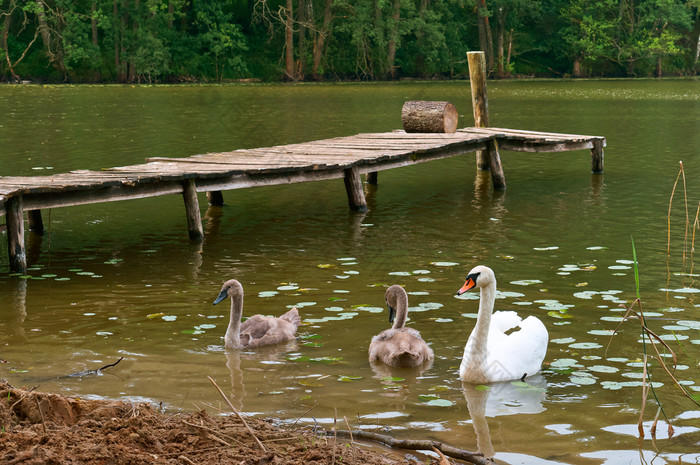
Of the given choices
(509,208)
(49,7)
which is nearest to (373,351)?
(509,208)

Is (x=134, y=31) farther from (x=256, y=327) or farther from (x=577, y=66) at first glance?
(x=256, y=327)

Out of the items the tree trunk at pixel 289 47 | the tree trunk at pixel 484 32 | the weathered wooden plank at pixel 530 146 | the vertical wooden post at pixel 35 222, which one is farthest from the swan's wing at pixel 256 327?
the tree trunk at pixel 484 32

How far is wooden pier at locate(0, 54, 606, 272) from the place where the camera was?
10.0 meters

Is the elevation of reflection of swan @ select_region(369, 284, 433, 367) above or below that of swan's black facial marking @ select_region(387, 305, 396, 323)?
below

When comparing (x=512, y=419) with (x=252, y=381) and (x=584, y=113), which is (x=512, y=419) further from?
(x=584, y=113)

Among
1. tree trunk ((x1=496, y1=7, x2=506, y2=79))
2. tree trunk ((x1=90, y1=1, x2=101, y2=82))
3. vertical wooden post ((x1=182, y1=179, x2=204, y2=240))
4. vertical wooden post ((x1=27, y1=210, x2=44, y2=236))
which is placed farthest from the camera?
tree trunk ((x1=496, y1=7, x2=506, y2=79))

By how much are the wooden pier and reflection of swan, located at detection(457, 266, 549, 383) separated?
17.4ft

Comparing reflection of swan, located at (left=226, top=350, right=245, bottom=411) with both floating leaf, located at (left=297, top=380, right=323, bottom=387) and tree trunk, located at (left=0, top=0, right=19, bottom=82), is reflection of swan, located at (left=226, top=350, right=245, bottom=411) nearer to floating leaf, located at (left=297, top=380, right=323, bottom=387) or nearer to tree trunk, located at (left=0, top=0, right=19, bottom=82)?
floating leaf, located at (left=297, top=380, right=323, bottom=387)

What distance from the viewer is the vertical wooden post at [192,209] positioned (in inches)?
Answer: 451

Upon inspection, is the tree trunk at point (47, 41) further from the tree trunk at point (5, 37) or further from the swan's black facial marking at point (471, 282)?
the swan's black facial marking at point (471, 282)

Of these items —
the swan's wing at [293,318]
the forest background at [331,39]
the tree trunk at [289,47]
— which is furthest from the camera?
the tree trunk at [289,47]

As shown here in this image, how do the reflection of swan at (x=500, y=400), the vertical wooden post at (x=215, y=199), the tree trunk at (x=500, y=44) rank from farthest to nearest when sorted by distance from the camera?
the tree trunk at (x=500, y=44) < the vertical wooden post at (x=215, y=199) < the reflection of swan at (x=500, y=400)

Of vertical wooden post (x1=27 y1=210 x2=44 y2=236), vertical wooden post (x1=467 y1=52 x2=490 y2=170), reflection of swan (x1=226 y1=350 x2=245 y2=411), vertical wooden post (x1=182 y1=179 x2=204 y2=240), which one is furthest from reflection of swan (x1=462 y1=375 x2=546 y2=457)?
vertical wooden post (x1=467 y1=52 x2=490 y2=170)

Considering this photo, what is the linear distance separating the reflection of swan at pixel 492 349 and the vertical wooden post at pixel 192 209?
570 cm
